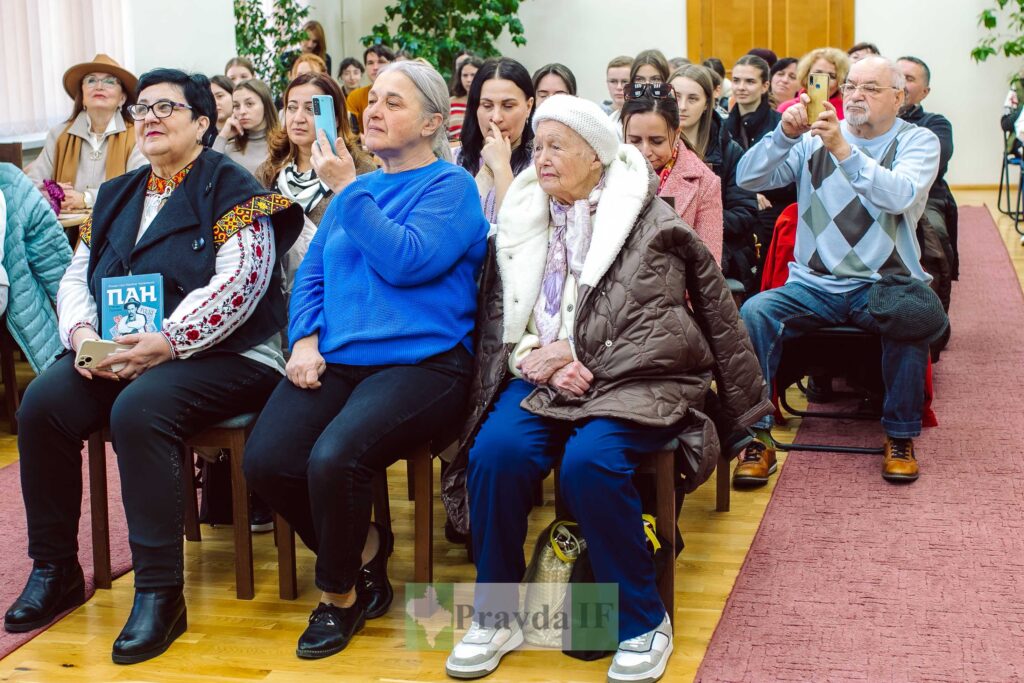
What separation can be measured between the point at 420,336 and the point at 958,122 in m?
10.1

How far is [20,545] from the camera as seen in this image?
3254 mm

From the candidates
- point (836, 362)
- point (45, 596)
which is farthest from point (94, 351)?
point (836, 362)

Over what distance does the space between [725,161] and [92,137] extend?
258 cm

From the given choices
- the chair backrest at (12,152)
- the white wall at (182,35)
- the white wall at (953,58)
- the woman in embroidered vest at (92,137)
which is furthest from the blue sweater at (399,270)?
the white wall at (953,58)

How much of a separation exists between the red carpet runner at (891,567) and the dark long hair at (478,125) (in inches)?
50.0

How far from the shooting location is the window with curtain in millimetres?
6902

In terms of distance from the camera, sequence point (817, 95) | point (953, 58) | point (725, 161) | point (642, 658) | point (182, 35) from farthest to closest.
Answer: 1. point (953, 58)
2. point (182, 35)
3. point (725, 161)
4. point (817, 95)
5. point (642, 658)

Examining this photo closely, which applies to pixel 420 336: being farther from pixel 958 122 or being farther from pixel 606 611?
pixel 958 122

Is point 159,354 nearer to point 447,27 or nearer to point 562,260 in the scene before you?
point 562,260

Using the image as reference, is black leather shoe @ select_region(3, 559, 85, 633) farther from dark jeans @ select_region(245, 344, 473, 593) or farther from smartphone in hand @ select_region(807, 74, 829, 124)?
smartphone in hand @ select_region(807, 74, 829, 124)

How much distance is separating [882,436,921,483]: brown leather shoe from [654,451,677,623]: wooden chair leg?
120cm

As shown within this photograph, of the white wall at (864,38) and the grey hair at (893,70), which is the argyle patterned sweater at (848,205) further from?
the white wall at (864,38)

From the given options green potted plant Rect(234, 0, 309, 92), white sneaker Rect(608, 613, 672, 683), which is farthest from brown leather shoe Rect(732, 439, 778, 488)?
green potted plant Rect(234, 0, 309, 92)

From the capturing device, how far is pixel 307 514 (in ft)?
8.86
